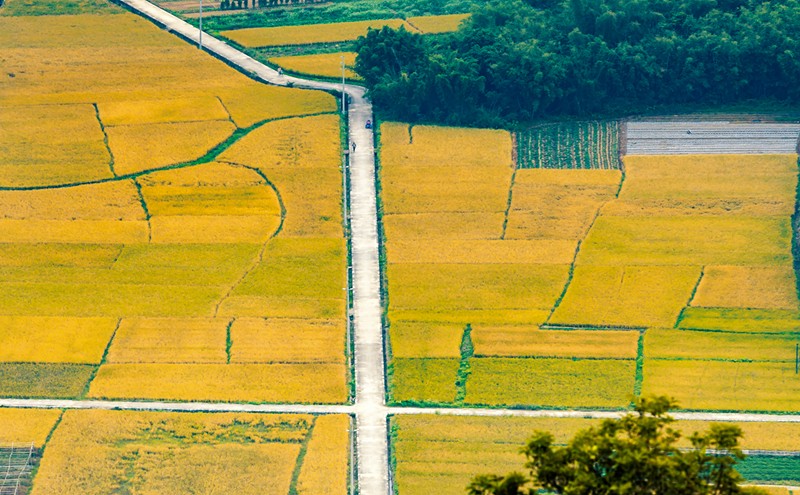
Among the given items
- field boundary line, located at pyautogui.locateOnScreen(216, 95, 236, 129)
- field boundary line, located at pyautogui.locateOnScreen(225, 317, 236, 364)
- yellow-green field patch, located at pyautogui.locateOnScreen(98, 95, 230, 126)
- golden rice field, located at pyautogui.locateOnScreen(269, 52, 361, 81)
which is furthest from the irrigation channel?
yellow-green field patch, located at pyautogui.locateOnScreen(98, 95, 230, 126)

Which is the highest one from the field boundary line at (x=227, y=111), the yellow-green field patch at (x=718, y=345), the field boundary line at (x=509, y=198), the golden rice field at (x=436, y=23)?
the golden rice field at (x=436, y=23)

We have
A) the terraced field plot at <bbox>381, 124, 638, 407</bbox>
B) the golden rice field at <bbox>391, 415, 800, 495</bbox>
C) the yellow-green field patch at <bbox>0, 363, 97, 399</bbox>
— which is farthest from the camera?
Result: the terraced field plot at <bbox>381, 124, 638, 407</bbox>

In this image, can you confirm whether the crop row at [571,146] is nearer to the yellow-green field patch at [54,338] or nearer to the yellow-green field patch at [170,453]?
the yellow-green field patch at [54,338]

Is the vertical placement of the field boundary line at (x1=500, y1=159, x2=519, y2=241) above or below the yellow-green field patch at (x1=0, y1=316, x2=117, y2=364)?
above

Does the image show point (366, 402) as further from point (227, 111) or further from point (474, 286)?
point (227, 111)

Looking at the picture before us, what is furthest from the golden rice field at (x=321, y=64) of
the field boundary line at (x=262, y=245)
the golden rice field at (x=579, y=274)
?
the field boundary line at (x=262, y=245)

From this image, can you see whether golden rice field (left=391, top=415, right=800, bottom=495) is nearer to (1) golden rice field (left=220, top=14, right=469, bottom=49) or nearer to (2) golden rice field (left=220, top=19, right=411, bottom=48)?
(1) golden rice field (left=220, top=14, right=469, bottom=49)

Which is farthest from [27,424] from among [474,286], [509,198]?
[509,198]
